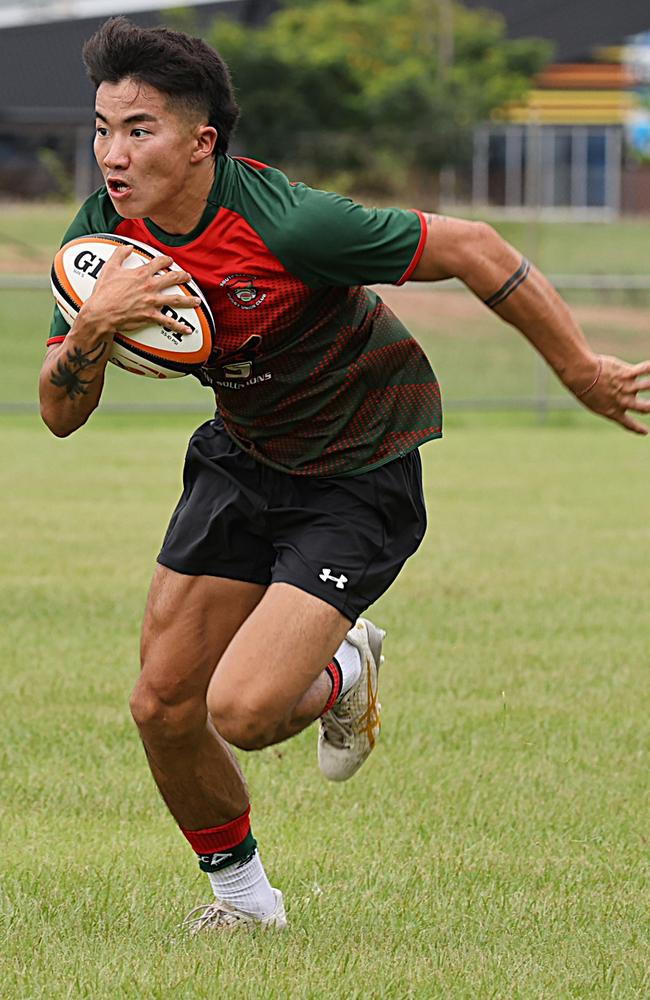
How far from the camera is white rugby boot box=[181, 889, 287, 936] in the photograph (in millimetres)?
4438

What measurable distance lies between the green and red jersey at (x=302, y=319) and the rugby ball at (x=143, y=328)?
0.08 m

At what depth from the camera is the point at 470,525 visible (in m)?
12.5

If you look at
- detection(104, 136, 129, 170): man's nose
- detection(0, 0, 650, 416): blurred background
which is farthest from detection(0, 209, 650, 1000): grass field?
detection(0, 0, 650, 416): blurred background

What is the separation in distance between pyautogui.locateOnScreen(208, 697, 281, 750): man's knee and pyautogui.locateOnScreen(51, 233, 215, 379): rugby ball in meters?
0.85

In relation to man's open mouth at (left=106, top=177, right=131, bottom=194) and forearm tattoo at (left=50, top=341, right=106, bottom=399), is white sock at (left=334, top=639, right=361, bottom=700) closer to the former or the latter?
forearm tattoo at (left=50, top=341, right=106, bottom=399)

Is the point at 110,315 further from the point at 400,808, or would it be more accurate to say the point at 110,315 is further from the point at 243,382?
the point at 400,808

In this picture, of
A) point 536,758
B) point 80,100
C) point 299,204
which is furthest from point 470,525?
point 80,100

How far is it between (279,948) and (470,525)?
832 cm

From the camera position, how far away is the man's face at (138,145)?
13.6 feet

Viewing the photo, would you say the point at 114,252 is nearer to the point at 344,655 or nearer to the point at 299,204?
the point at 299,204

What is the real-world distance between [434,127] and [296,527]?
3248 cm

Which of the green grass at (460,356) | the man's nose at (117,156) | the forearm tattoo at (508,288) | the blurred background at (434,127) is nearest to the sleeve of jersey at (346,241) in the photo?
the forearm tattoo at (508,288)

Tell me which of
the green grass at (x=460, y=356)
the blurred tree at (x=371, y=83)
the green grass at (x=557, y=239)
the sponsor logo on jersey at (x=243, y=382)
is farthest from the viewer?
the blurred tree at (x=371, y=83)

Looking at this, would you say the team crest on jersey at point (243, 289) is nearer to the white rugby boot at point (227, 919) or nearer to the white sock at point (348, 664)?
the white sock at point (348, 664)
